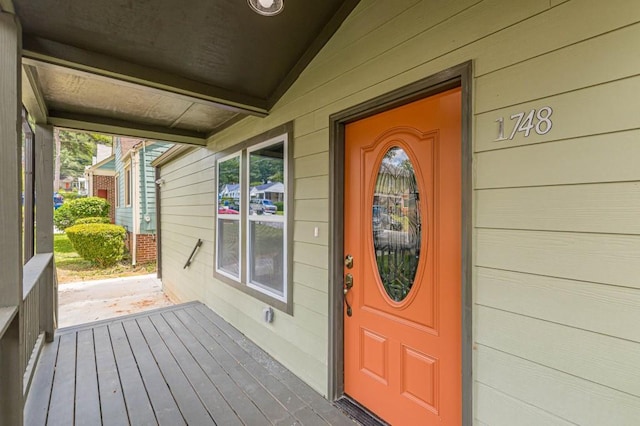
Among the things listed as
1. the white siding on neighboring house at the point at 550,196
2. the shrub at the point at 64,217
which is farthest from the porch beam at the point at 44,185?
the shrub at the point at 64,217

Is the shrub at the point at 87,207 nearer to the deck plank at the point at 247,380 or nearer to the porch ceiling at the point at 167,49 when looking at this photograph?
the porch ceiling at the point at 167,49

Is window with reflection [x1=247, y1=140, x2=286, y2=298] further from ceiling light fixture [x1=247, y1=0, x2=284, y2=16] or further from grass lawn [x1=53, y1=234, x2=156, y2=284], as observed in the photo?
grass lawn [x1=53, y1=234, x2=156, y2=284]

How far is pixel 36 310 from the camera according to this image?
3150 mm

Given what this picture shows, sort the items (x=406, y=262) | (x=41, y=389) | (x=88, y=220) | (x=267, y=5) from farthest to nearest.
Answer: (x=88, y=220) → (x=41, y=389) → (x=406, y=262) → (x=267, y=5)

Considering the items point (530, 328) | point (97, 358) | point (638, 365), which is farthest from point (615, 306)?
point (97, 358)

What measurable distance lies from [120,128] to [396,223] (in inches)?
138

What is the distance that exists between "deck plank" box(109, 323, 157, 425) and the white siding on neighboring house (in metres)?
2.13

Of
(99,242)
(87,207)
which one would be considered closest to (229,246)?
(99,242)

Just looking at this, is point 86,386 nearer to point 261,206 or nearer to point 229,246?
point 229,246

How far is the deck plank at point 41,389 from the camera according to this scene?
211 cm

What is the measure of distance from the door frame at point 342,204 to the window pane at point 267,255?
802mm

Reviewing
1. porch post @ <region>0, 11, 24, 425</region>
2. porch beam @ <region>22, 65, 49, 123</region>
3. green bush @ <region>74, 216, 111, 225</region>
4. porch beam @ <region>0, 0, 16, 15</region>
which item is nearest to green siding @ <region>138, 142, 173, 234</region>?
green bush @ <region>74, 216, 111, 225</region>

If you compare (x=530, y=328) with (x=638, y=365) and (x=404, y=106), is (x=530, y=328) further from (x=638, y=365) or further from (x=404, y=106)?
(x=404, y=106)

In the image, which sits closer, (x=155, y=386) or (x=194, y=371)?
(x=155, y=386)
